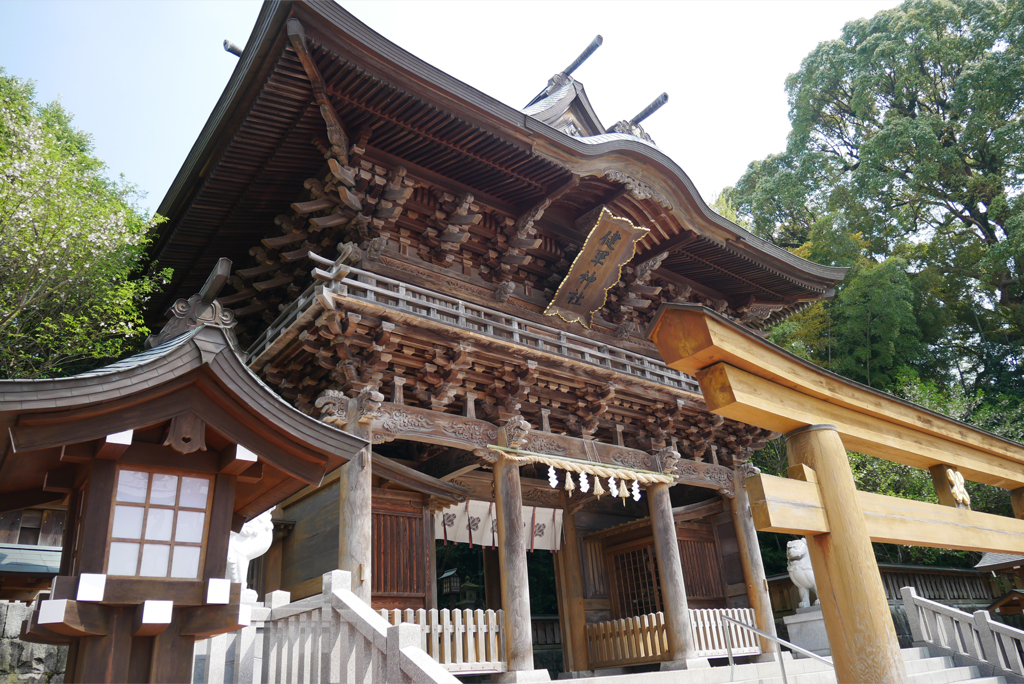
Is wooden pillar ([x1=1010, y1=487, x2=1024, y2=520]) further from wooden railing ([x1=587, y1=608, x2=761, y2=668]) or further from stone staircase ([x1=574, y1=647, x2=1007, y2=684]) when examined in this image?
wooden railing ([x1=587, y1=608, x2=761, y2=668])

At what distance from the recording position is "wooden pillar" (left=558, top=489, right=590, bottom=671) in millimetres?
10539

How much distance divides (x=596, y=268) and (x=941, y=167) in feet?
58.8

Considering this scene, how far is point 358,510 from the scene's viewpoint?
6.80 meters

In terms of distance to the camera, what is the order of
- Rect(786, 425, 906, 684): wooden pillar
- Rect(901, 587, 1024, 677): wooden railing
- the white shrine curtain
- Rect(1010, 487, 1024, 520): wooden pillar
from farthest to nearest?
the white shrine curtain, Rect(901, 587, 1024, 677): wooden railing, Rect(1010, 487, 1024, 520): wooden pillar, Rect(786, 425, 906, 684): wooden pillar

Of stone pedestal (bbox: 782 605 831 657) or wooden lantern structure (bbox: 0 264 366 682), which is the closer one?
wooden lantern structure (bbox: 0 264 366 682)

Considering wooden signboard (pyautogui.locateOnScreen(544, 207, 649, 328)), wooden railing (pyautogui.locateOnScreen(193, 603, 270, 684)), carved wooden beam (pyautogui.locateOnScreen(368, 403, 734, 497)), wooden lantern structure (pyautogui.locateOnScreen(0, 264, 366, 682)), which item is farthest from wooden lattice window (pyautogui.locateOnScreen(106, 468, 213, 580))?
wooden signboard (pyautogui.locateOnScreen(544, 207, 649, 328))

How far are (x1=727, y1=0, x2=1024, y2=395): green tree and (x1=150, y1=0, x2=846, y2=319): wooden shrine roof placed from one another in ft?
46.4

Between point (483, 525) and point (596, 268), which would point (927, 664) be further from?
point (596, 268)

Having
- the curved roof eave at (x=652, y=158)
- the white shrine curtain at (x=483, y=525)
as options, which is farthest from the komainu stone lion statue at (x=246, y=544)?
the curved roof eave at (x=652, y=158)

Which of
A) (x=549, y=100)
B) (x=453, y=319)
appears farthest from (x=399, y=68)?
(x=549, y=100)

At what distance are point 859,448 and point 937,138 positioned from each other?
21156mm

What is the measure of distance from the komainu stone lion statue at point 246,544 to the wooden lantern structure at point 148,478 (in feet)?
6.65

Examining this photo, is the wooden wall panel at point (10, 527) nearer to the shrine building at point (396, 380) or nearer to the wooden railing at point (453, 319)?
the shrine building at point (396, 380)

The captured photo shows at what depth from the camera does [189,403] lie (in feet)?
11.6
